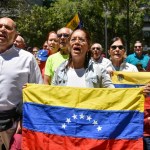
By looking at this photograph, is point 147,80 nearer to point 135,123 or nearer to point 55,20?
point 135,123

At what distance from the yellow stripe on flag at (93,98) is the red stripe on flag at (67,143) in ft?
1.12

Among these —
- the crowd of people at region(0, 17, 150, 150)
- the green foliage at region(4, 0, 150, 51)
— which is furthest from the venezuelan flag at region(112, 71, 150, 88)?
the green foliage at region(4, 0, 150, 51)

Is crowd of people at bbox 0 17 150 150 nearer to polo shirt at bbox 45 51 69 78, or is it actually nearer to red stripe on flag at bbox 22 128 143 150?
red stripe on flag at bbox 22 128 143 150

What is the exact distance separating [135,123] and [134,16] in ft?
106

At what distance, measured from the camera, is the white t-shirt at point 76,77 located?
4852 mm

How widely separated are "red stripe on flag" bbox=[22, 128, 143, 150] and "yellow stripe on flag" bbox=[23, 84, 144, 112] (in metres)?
0.34

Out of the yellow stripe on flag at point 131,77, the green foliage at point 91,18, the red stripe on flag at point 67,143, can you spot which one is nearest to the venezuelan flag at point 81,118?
the red stripe on flag at point 67,143

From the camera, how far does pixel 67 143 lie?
4.80 meters

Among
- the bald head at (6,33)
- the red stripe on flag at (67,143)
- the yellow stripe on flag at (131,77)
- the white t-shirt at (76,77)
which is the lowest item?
the red stripe on flag at (67,143)

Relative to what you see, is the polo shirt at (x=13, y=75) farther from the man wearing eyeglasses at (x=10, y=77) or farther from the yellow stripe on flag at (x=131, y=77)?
the yellow stripe on flag at (x=131, y=77)

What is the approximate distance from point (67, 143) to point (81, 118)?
312 millimetres

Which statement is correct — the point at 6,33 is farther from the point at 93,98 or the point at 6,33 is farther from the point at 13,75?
the point at 93,98

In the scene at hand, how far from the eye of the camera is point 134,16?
119ft

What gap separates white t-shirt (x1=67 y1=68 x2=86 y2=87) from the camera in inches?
191
